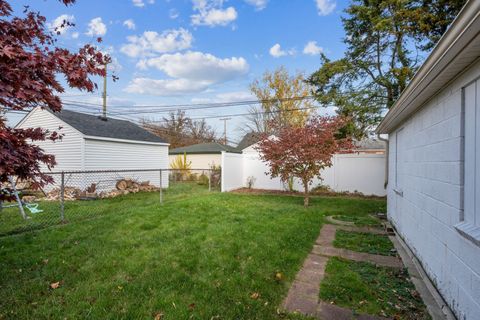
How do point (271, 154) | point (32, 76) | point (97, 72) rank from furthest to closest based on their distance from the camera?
point (271, 154) → point (97, 72) → point (32, 76)

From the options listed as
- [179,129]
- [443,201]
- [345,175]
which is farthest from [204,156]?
[443,201]

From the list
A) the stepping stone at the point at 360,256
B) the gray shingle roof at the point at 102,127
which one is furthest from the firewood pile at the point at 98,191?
the stepping stone at the point at 360,256

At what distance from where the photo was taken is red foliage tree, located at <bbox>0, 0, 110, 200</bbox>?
197 centimetres

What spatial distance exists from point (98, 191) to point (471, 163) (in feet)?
40.0

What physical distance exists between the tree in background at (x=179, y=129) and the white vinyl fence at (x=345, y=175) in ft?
62.9

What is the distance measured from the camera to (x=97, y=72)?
7.90 feet

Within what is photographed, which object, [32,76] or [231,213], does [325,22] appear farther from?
[32,76]

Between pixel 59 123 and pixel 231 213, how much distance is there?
386 inches

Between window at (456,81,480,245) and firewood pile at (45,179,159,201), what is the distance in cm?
1078

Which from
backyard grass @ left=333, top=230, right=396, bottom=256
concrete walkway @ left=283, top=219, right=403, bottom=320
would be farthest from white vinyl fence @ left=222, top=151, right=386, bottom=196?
concrete walkway @ left=283, top=219, right=403, bottom=320

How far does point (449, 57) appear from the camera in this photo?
2180 millimetres

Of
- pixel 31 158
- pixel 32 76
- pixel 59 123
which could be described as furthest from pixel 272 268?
pixel 59 123

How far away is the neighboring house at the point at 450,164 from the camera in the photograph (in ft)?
6.81

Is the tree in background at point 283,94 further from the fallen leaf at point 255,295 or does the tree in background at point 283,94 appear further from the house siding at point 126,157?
the fallen leaf at point 255,295
